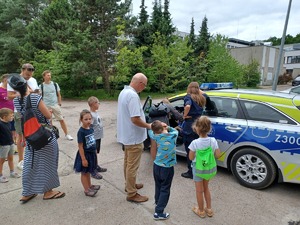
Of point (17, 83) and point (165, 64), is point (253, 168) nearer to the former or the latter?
point (17, 83)

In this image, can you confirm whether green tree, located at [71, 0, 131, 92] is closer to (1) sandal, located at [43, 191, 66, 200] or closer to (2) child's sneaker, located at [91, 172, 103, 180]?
(2) child's sneaker, located at [91, 172, 103, 180]

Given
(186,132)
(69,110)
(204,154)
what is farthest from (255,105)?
(69,110)

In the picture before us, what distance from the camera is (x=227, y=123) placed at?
12.6 ft

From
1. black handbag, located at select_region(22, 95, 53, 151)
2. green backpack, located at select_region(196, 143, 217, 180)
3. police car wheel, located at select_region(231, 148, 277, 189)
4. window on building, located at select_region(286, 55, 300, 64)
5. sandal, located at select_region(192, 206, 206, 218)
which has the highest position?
window on building, located at select_region(286, 55, 300, 64)

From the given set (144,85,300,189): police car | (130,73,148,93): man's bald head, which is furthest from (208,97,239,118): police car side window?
(130,73,148,93): man's bald head

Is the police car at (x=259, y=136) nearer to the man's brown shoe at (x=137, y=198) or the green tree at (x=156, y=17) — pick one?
the man's brown shoe at (x=137, y=198)

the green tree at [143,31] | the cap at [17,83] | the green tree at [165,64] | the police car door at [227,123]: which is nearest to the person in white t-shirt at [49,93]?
the cap at [17,83]

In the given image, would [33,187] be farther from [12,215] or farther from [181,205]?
[181,205]

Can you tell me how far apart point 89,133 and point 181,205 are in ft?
5.44

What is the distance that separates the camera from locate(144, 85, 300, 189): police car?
10.6ft

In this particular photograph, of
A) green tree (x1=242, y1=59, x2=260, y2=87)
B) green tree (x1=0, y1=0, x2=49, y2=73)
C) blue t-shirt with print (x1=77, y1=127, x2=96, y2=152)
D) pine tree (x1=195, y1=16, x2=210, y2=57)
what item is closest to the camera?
blue t-shirt with print (x1=77, y1=127, x2=96, y2=152)

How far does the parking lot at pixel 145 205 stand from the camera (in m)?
2.85

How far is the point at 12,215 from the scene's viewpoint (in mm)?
2924

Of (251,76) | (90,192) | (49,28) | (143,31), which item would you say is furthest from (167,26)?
(90,192)
